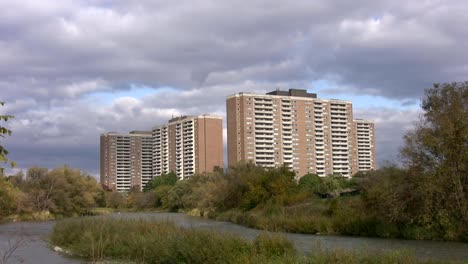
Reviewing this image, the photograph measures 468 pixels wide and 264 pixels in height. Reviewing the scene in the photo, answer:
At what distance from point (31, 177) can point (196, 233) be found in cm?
7692

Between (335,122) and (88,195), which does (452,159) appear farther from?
(335,122)

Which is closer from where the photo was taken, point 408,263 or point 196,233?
point 408,263

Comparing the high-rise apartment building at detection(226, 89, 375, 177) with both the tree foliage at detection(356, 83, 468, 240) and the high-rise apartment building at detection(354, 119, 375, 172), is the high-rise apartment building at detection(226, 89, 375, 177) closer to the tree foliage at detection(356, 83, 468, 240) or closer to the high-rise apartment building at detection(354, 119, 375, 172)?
the high-rise apartment building at detection(354, 119, 375, 172)

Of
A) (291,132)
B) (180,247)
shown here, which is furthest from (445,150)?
(291,132)

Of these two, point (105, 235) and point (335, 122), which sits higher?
point (335, 122)

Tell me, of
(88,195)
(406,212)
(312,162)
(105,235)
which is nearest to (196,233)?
(105,235)

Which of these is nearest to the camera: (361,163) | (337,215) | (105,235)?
(105,235)

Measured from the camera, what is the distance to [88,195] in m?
96.5

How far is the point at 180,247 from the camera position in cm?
2461

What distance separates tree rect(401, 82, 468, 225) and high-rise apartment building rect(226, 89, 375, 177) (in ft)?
355

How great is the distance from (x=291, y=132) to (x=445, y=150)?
396 ft

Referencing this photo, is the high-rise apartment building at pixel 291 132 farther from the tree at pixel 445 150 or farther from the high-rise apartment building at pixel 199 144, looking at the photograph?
the tree at pixel 445 150

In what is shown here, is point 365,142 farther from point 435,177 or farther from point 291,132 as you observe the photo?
point 435,177

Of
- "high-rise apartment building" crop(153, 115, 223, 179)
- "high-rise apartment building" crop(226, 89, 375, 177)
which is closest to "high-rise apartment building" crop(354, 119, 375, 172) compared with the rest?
"high-rise apartment building" crop(226, 89, 375, 177)
